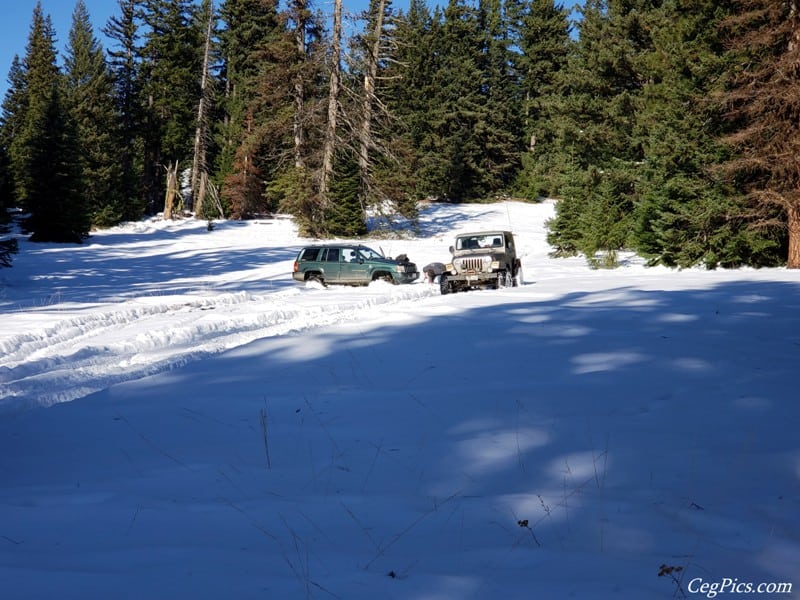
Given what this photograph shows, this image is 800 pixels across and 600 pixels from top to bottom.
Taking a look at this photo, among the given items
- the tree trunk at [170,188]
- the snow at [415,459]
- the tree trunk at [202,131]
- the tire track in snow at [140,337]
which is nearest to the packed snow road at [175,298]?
the tire track in snow at [140,337]

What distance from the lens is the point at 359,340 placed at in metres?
8.66

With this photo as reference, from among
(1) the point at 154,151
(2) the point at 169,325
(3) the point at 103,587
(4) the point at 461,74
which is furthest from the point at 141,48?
(3) the point at 103,587

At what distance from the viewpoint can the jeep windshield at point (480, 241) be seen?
17578 millimetres

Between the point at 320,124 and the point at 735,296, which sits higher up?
the point at 320,124

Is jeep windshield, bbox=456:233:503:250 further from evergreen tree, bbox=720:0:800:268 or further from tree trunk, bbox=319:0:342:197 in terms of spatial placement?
tree trunk, bbox=319:0:342:197

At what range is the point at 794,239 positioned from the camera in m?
17.7

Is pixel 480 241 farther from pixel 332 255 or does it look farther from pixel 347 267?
pixel 332 255

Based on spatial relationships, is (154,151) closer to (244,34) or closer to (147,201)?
(147,201)

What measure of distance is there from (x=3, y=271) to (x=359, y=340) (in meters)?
19.5

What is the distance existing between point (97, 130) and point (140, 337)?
40.1 meters

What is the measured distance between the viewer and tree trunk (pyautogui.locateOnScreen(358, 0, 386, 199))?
37812mm

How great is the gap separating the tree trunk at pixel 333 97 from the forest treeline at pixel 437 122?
0.43 feet

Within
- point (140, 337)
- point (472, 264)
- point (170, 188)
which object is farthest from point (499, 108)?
point (140, 337)

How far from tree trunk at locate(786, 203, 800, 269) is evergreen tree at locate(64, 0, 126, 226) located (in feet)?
130
